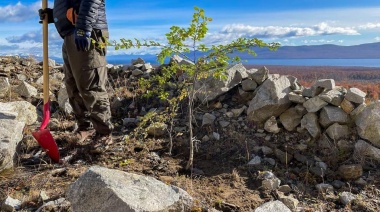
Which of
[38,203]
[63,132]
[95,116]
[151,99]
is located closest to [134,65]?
[151,99]

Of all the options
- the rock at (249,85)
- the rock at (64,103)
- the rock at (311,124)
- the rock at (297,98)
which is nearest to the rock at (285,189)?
the rock at (311,124)

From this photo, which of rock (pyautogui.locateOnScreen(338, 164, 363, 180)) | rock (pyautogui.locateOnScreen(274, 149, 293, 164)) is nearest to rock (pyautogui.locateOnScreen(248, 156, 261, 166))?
rock (pyautogui.locateOnScreen(274, 149, 293, 164))

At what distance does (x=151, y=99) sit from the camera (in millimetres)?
7078

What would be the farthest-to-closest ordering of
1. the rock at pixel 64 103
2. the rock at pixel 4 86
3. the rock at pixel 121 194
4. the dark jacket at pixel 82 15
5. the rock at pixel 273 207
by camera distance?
the rock at pixel 4 86, the rock at pixel 64 103, the dark jacket at pixel 82 15, the rock at pixel 273 207, the rock at pixel 121 194

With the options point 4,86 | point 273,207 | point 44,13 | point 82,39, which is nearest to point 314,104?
point 273,207

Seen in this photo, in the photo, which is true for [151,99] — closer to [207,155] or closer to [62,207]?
[207,155]

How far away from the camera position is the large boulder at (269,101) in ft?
18.5

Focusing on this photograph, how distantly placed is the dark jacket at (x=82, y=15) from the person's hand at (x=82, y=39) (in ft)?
0.16

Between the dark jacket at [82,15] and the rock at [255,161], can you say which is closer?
the dark jacket at [82,15]

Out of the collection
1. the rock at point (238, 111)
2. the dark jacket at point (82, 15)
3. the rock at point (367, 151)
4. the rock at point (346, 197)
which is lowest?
the rock at point (346, 197)

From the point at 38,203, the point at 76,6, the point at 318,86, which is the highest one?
the point at 76,6

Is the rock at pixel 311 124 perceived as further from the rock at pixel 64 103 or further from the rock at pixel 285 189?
the rock at pixel 64 103

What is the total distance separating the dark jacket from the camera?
15.1 feet

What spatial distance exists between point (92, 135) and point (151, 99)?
1.65m
